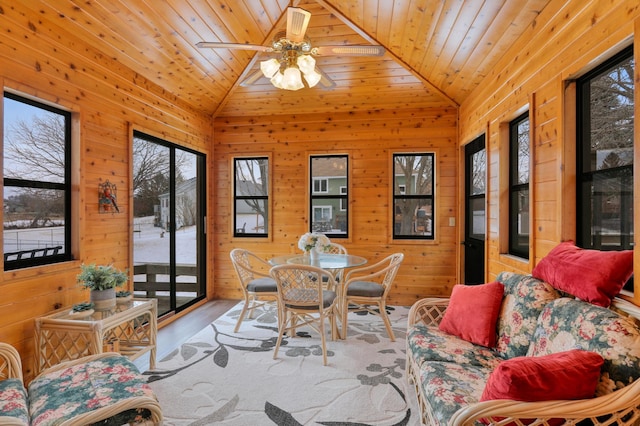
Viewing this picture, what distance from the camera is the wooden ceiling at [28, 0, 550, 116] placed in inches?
107

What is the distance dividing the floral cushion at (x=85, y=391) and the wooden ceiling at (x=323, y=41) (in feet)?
8.15

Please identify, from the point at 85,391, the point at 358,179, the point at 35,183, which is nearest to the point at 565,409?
the point at 85,391

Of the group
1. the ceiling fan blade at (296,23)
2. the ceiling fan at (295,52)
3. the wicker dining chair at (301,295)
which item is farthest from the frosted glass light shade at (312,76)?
the wicker dining chair at (301,295)

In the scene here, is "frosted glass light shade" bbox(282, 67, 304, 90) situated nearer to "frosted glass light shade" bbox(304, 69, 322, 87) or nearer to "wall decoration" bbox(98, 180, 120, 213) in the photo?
"frosted glass light shade" bbox(304, 69, 322, 87)

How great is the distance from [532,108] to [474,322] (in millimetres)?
1672

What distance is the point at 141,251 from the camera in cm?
372

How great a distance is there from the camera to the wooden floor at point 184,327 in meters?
3.14

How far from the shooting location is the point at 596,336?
1426 mm

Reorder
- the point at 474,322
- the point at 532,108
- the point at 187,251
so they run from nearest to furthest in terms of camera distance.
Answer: the point at 474,322
the point at 532,108
the point at 187,251

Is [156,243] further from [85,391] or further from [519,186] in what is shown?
[519,186]

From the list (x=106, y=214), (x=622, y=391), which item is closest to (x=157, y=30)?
(x=106, y=214)

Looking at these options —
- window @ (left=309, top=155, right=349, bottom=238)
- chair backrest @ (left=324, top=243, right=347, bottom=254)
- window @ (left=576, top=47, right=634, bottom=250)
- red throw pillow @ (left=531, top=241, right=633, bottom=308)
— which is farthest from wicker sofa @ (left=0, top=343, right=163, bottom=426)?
window @ (left=309, top=155, right=349, bottom=238)

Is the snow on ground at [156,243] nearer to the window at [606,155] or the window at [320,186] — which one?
the window at [320,186]

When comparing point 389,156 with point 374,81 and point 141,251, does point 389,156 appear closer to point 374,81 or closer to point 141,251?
point 374,81
